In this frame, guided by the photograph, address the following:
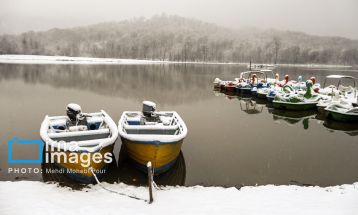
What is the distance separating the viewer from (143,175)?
10461 mm

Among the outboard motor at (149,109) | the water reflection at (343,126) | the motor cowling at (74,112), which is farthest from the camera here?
the water reflection at (343,126)

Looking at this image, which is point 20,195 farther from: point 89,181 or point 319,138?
point 319,138

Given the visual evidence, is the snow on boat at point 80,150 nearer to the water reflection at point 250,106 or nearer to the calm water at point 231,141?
the calm water at point 231,141

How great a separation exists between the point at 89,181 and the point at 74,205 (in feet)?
5.77

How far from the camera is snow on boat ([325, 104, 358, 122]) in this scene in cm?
2017

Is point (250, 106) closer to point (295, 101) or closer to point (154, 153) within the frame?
point (295, 101)

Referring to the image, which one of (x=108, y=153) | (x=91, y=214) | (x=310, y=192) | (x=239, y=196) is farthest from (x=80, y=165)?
(x=310, y=192)

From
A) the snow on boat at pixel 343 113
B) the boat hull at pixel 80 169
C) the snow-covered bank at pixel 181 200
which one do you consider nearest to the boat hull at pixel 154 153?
the boat hull at pixel 80 169

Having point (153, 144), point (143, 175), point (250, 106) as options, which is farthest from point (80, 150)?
point (250, 106)

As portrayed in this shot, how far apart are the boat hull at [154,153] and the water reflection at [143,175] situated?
0.75 ft

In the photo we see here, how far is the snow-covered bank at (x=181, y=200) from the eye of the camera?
23.9 feet

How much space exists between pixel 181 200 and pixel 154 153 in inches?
91.0

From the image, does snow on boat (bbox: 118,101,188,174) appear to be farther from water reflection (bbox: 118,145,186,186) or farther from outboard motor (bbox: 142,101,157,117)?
outboard motor (bbox: 142,101,157,117)

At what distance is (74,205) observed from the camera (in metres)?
7.52
